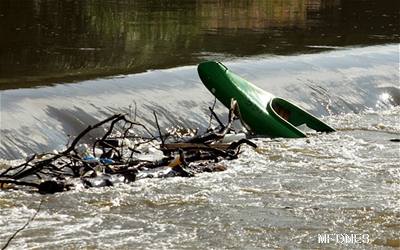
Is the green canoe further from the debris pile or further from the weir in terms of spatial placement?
the debris pile

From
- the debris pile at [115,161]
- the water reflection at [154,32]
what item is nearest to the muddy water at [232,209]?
the debris pile at [115,161]

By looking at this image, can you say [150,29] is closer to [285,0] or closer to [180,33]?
[180,33]

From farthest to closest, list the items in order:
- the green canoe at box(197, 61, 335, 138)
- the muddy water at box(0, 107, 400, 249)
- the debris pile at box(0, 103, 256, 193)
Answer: the green canoe at box(197, 61, 335, 138) → the debris pile at box(0, 103, 256, 193) → the muddy water at box(0, 107, 400, 249)

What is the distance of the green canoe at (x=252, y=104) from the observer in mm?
9500

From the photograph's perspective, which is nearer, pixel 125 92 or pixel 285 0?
pixel 125 92

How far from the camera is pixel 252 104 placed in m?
9.70

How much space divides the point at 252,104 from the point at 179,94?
3.80 ft

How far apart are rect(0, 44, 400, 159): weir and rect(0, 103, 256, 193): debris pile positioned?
0.38m

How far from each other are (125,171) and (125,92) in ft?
9.97

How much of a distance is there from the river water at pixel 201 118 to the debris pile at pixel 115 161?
12 centimetres

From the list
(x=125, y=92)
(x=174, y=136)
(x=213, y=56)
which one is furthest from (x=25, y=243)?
(x=213, y=56)

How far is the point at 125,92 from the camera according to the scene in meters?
10.2

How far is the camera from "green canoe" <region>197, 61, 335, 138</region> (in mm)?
9500

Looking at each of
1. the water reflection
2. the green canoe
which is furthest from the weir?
the water reflection
